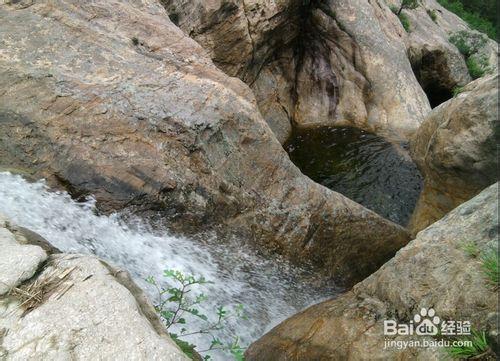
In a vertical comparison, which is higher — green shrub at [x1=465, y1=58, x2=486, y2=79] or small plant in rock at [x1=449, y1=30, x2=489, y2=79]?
small plant in rock at [x1=449, y1=30, x2=489, y2=79]

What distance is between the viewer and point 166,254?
4781mm

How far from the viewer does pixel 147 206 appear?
194 inches

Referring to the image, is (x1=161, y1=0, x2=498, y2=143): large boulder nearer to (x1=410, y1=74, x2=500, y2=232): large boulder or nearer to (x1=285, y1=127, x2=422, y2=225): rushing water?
(x1=285, y1=127, x2=422, y2=225): rushing water

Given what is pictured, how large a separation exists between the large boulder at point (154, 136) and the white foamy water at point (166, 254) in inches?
7.6

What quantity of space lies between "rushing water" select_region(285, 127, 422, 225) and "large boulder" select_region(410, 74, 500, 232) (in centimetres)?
137

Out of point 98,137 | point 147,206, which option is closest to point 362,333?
point 147,206

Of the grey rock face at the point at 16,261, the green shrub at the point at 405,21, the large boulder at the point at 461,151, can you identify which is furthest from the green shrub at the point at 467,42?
the grey rock face at the point at 16,261

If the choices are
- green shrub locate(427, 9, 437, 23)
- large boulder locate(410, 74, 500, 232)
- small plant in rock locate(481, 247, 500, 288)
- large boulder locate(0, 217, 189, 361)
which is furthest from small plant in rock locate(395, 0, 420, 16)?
large boulder locate(0, 217, 189, 361)

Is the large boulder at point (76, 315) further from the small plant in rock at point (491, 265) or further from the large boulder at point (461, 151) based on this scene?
the large boulder at point (461, 151)

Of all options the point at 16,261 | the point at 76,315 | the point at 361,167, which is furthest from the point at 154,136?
the point at 361,167

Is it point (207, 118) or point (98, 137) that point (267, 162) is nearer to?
point (207, 118)

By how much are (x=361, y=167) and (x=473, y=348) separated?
22.8ft

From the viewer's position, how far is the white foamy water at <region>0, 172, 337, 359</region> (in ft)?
14.5

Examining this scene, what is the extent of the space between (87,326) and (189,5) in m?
7.71
